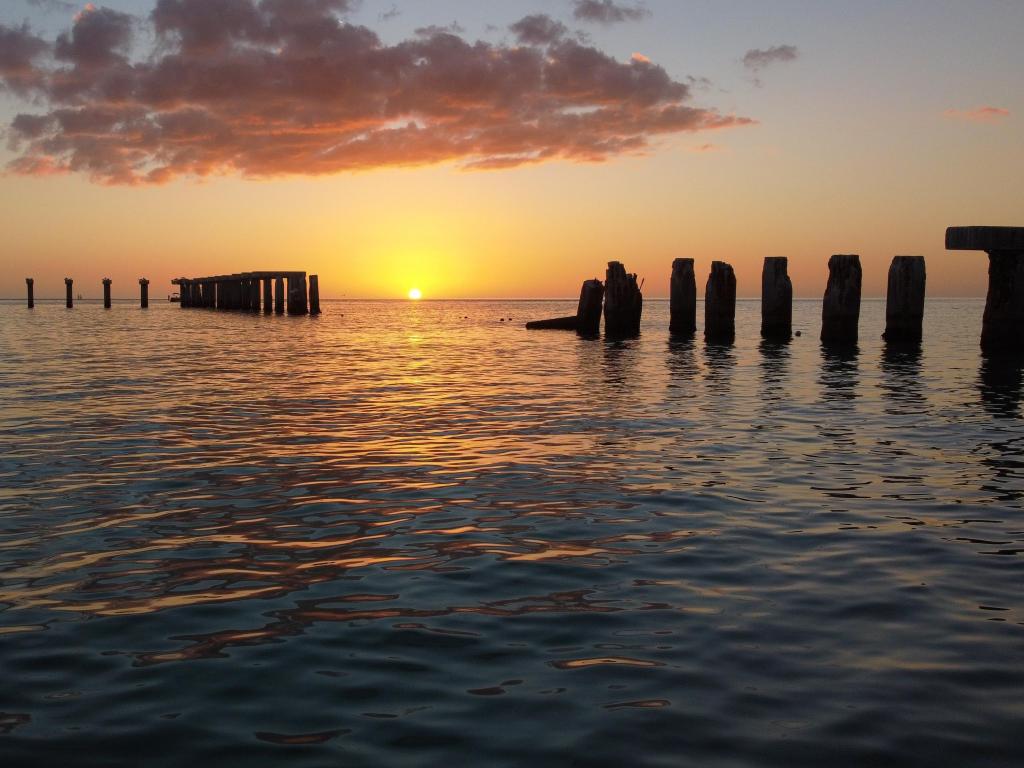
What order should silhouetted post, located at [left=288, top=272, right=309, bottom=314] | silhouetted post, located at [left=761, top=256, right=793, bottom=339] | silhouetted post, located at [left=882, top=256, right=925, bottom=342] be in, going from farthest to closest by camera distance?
silhouetted post, located at [left=288, top=272, right=309, bottom=314]
silhouetted post, located at [left=761, top=256, right=793, bottom=339]
silhouetted post, located at [left=882, top=256, right=925, bottom=342]

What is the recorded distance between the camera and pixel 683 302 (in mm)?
28125

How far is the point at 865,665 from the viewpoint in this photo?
154 inches

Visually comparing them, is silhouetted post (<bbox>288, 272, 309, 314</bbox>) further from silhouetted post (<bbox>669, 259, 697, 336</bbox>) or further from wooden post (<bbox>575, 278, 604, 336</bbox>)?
silhouetted post (<bbox>669, 259, 697, 336</bbox>)

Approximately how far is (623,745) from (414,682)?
3.02 ft

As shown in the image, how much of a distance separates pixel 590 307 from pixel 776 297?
6574 millimetres

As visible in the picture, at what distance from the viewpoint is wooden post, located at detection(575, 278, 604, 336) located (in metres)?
30.2

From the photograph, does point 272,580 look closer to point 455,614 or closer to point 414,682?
point 455,614

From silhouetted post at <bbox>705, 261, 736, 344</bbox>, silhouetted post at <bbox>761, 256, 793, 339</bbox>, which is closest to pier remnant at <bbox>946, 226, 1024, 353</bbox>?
silhouetted post at <bbox>761, 256, 793, 339</bbox>

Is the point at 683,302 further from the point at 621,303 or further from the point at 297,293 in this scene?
the point at 297,293

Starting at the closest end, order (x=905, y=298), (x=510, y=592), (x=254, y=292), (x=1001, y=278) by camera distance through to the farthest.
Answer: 1. (x=510, y=592)
2. (x=1001, y=278)
3. (x=905, y=298)
4. (x=254, y=292)

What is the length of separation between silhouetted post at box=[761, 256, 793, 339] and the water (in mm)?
13513

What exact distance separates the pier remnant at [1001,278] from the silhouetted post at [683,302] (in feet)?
27.3

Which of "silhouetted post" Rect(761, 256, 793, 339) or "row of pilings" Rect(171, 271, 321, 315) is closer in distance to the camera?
"silhouetted post" Rect(761, 256, 793, 339)

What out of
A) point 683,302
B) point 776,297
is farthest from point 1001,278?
point 683,302
